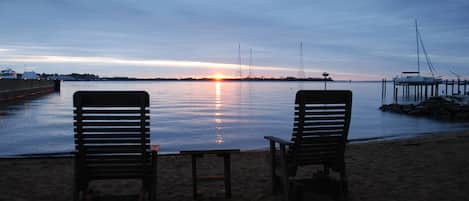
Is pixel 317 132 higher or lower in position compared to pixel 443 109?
higher

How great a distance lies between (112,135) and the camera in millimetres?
4266

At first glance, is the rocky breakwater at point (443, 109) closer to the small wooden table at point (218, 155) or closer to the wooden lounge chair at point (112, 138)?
the small wooden table at point (218, 155)

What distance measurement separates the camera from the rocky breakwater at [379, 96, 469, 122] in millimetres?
28461

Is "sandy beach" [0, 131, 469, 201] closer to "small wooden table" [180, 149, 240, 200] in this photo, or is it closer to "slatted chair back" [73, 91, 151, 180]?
"small wooden table" [180, 149, 240, 200]

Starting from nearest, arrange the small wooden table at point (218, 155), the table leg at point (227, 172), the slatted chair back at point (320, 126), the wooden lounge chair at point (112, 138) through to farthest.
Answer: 1. the wooden lounge chair at point (112, 138)
2. the slatted chair back at point (320, 126)
3. the small wooden table at point (218, 155)
4. the table leg at point (227, 172)

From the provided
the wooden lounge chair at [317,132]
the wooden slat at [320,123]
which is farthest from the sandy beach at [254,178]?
the wooden slat at [320,123]

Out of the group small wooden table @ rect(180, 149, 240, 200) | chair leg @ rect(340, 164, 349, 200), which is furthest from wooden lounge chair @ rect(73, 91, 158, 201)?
chair leg @ rect(340, 164, 349, 200)

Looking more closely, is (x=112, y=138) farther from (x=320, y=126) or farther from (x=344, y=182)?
(x=344, y=182)

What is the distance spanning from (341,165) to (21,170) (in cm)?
615

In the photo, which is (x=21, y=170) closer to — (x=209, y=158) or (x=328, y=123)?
(x=209, y=158)

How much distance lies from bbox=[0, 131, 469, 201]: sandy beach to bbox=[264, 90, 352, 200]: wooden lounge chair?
766 millimetres

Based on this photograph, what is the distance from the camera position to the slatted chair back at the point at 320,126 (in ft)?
15.3

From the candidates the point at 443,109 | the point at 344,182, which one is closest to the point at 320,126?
the point at 344,182

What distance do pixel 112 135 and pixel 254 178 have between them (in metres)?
3.26
